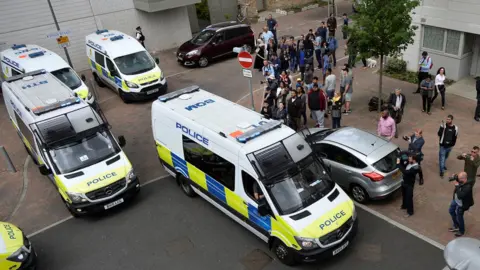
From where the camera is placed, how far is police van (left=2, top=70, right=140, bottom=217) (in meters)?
10.0

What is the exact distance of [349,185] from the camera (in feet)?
33.0

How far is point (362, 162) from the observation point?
9.58m

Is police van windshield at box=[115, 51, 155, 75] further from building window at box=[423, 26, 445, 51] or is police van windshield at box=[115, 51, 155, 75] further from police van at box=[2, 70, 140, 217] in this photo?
building window at box=[423, 26, 445, 51]

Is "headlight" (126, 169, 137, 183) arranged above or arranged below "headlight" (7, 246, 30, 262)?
above

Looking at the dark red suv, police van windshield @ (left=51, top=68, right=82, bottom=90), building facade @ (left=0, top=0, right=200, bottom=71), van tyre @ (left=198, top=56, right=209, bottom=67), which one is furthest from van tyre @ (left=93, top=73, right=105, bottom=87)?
van tyre @ (left=198, top=56, right=209, bottom=67)

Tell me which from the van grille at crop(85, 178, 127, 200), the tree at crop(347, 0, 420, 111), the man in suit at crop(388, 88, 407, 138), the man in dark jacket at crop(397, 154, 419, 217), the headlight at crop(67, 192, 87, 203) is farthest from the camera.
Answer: the tree at crop(347, 0, 420, 111)

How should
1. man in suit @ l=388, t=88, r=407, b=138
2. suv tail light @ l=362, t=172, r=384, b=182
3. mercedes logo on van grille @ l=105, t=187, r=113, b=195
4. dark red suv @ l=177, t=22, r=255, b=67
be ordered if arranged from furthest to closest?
dark red suv @ l=177, t=22, r=255, b=67 → man in suit @ l=388, t=88, r=407, b=138 → mercedes logo on van grille @ l=105, t=187, r=113, b=195 → suv tail light @ l=362, t=172, r=384, b=182

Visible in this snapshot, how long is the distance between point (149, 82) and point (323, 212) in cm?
1071

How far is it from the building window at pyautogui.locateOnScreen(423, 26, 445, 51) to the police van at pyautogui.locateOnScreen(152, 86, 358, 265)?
9.80 metres

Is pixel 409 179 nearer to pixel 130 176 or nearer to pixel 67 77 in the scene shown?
pixel 130 176

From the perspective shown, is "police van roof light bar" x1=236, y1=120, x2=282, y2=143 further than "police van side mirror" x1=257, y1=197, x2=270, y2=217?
Yes

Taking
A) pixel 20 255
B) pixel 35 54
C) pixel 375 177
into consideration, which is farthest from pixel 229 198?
pixel 35 54

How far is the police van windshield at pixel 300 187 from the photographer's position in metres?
8.16

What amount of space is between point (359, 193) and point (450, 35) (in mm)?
8963
